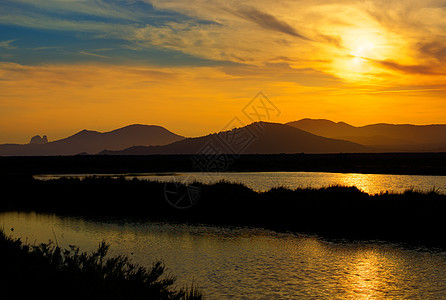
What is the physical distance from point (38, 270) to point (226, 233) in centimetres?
1393

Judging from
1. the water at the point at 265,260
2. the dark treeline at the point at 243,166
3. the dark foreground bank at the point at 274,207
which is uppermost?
the dark treeline at the point at 243,166

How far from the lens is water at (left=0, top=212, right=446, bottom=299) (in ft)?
49.3

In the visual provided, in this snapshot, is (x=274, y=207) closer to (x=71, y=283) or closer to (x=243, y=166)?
(x=71, y=283)

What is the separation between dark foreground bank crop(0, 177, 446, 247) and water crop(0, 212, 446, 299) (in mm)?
3385

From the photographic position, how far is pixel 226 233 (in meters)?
25.4

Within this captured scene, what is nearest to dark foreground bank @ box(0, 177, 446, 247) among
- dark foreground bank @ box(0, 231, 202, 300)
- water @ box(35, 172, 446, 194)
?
water @ box(35, 172, 446, 194)

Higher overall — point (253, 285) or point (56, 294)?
point (56, 294)

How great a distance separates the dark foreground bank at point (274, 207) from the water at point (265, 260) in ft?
11.1

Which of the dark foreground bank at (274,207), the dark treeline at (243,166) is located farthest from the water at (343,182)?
the dark treeline at (243,166)

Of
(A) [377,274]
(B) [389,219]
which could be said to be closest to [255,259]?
(A) [377,274]

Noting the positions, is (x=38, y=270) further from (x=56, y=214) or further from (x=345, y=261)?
(x=56, y=214)

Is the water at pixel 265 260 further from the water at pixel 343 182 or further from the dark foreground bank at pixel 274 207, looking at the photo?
the water at pixel 343 182

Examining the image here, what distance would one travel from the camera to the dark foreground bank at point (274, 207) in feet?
88.5

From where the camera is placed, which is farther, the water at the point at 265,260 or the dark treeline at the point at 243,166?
the dark treeline at the point at 243,166
